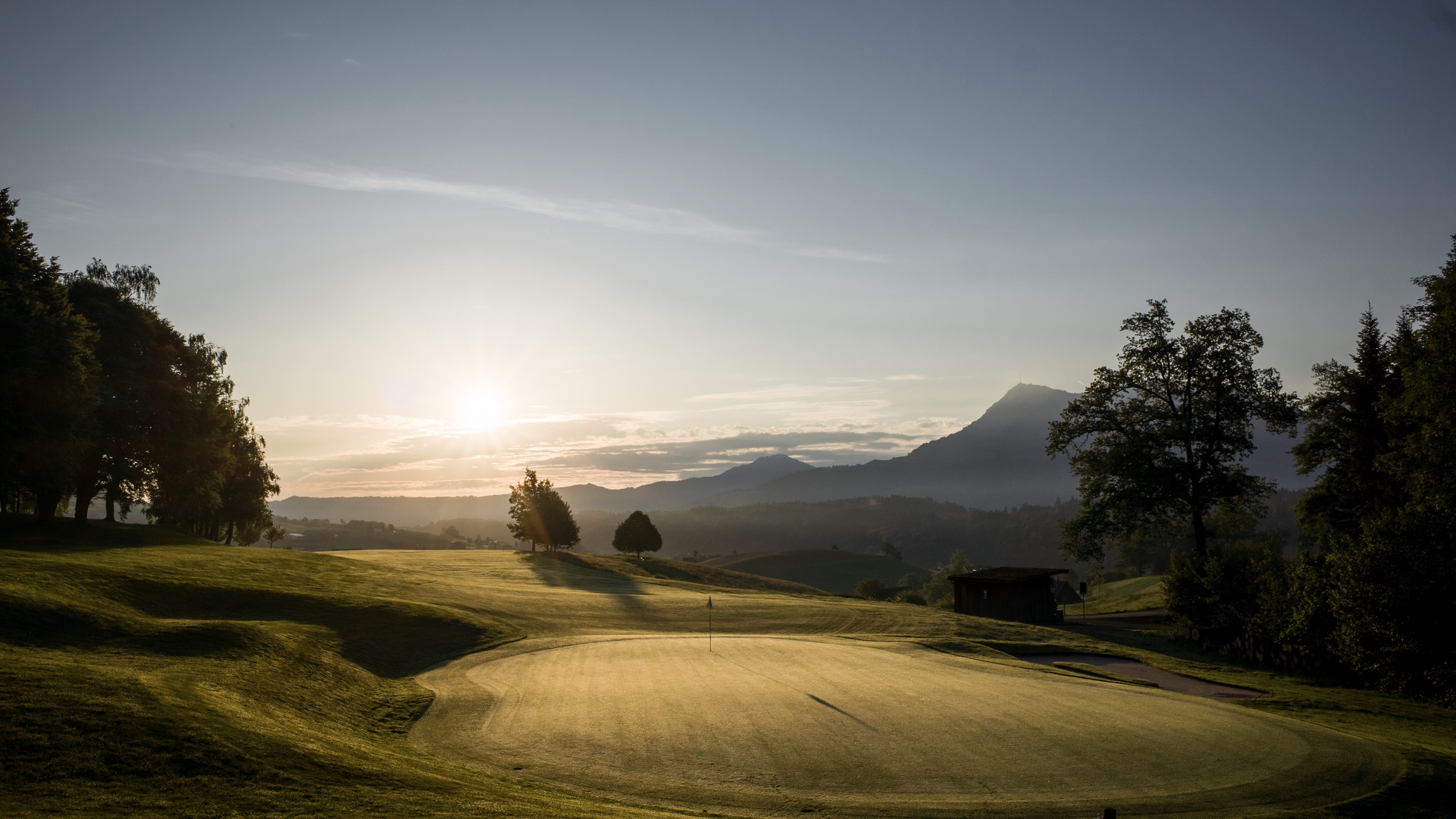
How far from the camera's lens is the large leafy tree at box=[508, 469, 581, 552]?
3597 inches

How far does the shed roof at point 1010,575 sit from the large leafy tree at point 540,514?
49.0 metres

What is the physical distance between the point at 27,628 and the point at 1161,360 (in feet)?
180

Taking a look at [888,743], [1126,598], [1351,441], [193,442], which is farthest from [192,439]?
[1126,598]

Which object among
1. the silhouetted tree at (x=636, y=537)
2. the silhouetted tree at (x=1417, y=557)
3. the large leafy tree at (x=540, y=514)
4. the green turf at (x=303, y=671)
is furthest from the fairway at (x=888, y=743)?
the silhouetted tree at (x=636, y=537)

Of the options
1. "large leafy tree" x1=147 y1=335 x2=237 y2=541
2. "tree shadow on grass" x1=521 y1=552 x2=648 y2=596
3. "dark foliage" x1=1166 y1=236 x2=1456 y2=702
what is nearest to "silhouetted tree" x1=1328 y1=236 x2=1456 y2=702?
"dark foliage" x1=1166 y1=236 x2=1456 y2=702

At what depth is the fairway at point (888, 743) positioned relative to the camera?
50.7ft

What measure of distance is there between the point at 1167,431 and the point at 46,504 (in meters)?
67.8

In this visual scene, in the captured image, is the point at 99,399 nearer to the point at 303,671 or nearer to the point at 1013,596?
the point at 303,671

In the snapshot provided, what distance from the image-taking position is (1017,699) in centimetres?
2272

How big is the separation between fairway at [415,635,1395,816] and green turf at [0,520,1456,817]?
89 cm

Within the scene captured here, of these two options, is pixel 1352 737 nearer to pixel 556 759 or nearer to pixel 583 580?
pixel 556 759

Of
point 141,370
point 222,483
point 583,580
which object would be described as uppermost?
point 141,370

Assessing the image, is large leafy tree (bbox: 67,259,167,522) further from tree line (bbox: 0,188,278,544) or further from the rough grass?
the rough grass

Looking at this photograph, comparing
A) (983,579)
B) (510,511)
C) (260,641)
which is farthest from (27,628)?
(510,511)
